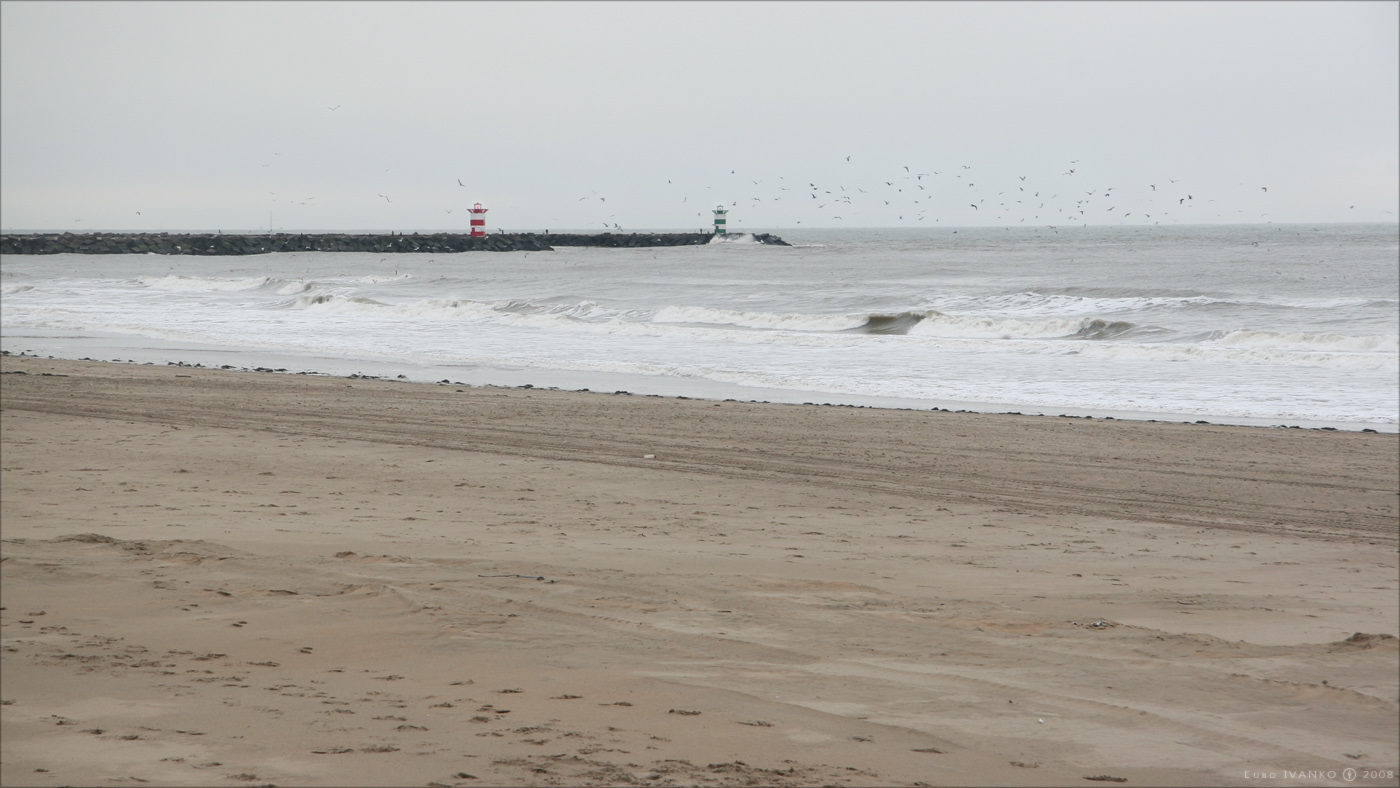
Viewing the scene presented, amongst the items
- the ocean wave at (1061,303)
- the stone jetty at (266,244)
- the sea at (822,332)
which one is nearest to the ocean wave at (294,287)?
the sea at (822,332)

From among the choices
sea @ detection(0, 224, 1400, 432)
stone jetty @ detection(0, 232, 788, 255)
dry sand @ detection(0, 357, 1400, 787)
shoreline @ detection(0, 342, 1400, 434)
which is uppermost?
stone jetty @ detection(0, 232, 788, 255)

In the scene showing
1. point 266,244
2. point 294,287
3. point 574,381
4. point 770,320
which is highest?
point 266,244

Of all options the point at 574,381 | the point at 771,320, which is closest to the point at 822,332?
the point at 771,320

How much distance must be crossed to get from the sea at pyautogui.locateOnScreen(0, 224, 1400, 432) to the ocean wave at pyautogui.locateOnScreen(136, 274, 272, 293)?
170 mm

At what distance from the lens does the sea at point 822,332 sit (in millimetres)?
13586

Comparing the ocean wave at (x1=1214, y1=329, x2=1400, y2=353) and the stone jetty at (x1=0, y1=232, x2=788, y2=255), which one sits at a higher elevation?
the stone jetty at (x1=0, y1=232, x2=788, y2=255)

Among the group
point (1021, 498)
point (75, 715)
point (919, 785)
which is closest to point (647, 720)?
point (919, 785)

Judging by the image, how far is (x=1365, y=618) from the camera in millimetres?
4637

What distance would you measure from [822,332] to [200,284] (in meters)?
27.2

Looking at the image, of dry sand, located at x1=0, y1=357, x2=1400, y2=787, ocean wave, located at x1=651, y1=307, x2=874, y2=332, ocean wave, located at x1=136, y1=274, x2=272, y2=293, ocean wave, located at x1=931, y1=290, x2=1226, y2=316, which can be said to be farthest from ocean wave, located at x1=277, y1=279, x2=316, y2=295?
dry sand, located at x1=0, y1=357, x2=1400, y2=787

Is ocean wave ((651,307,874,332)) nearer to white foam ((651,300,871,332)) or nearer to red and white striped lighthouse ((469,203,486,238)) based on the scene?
white foam ((651,300,871,332))

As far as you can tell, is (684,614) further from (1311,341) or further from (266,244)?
(266,244)

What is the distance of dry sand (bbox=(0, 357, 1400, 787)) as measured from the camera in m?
2.90

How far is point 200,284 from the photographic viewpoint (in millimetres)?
39938
